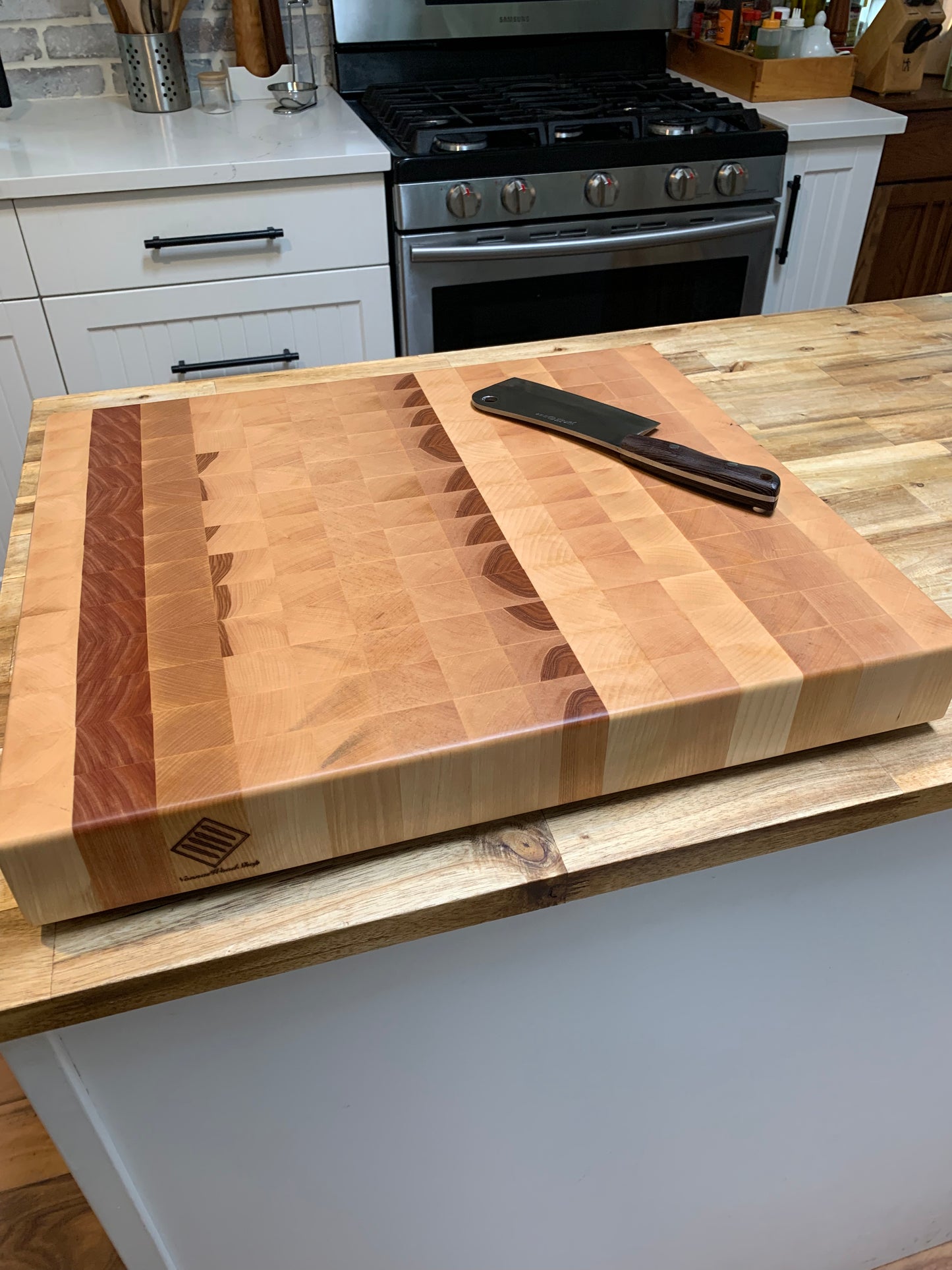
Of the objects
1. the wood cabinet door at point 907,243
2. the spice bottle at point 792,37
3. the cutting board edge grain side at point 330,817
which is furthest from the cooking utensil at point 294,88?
the cutting board edge grain side at point 330,817

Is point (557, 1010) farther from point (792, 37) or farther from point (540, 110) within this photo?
point (792, 37)

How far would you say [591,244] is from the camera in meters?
1.98

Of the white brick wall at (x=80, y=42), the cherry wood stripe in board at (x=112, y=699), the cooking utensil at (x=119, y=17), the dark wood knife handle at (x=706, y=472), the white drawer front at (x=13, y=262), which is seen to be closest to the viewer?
the cherry wood stripe in board at (x=112, y=699)

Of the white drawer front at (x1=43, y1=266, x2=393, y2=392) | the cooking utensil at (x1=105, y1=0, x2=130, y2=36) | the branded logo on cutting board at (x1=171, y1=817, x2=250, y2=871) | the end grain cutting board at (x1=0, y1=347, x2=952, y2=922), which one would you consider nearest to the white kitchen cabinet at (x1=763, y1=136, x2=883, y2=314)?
the white drawer front at (x1=43, y1=266, x2=393, y2=392)

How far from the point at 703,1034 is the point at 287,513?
1.68 feet

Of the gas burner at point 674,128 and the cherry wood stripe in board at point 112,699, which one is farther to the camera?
the gas burner at point 674,128

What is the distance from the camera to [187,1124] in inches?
25.4

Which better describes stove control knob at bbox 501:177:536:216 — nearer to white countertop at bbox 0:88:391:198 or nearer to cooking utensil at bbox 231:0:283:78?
white countertop at bbox 0:88:391:198

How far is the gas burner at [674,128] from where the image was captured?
1.98m

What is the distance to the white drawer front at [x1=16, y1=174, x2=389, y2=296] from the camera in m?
1.74

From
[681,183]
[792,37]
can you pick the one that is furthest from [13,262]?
[792,37]

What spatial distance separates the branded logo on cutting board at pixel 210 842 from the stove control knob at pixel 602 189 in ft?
5.80

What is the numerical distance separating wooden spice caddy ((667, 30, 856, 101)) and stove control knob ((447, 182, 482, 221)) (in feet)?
2.68

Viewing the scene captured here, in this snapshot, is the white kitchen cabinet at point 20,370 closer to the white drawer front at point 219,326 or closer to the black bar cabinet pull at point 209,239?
the white drawer front at point 219,326
